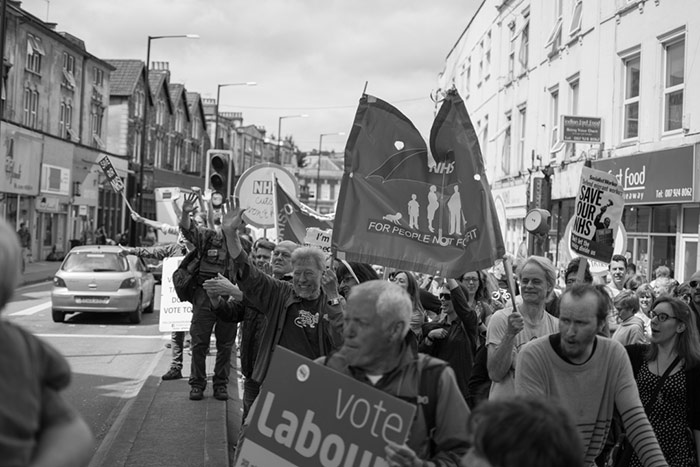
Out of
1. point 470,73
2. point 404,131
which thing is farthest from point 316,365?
point 470,73

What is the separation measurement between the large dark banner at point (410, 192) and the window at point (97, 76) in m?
52.3

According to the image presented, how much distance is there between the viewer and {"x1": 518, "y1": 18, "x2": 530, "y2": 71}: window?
28.0 meters

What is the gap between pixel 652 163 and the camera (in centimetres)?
1739

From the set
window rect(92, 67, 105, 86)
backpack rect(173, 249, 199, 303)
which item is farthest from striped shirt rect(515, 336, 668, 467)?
window rect(92, 67, 105, 86)

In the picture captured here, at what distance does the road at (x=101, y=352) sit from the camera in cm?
1013

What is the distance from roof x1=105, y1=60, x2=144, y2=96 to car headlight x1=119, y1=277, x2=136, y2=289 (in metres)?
48.0

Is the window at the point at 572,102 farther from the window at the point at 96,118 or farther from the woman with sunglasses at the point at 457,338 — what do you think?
the window at the point at 96,118

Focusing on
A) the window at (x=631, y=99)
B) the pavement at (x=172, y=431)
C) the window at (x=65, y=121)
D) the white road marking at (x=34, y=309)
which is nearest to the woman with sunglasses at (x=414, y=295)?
the pavement at (x=172, y=431)

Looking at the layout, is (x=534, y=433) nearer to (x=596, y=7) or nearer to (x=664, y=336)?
(x=664, y=336)

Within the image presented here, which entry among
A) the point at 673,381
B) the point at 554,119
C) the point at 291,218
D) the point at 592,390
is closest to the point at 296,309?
the point at 592,390

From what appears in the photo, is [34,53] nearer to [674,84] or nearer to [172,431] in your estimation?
[674,84]

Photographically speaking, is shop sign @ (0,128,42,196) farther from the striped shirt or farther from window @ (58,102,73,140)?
the striped shirt

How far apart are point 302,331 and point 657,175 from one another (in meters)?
13.0

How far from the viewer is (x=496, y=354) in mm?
5000
